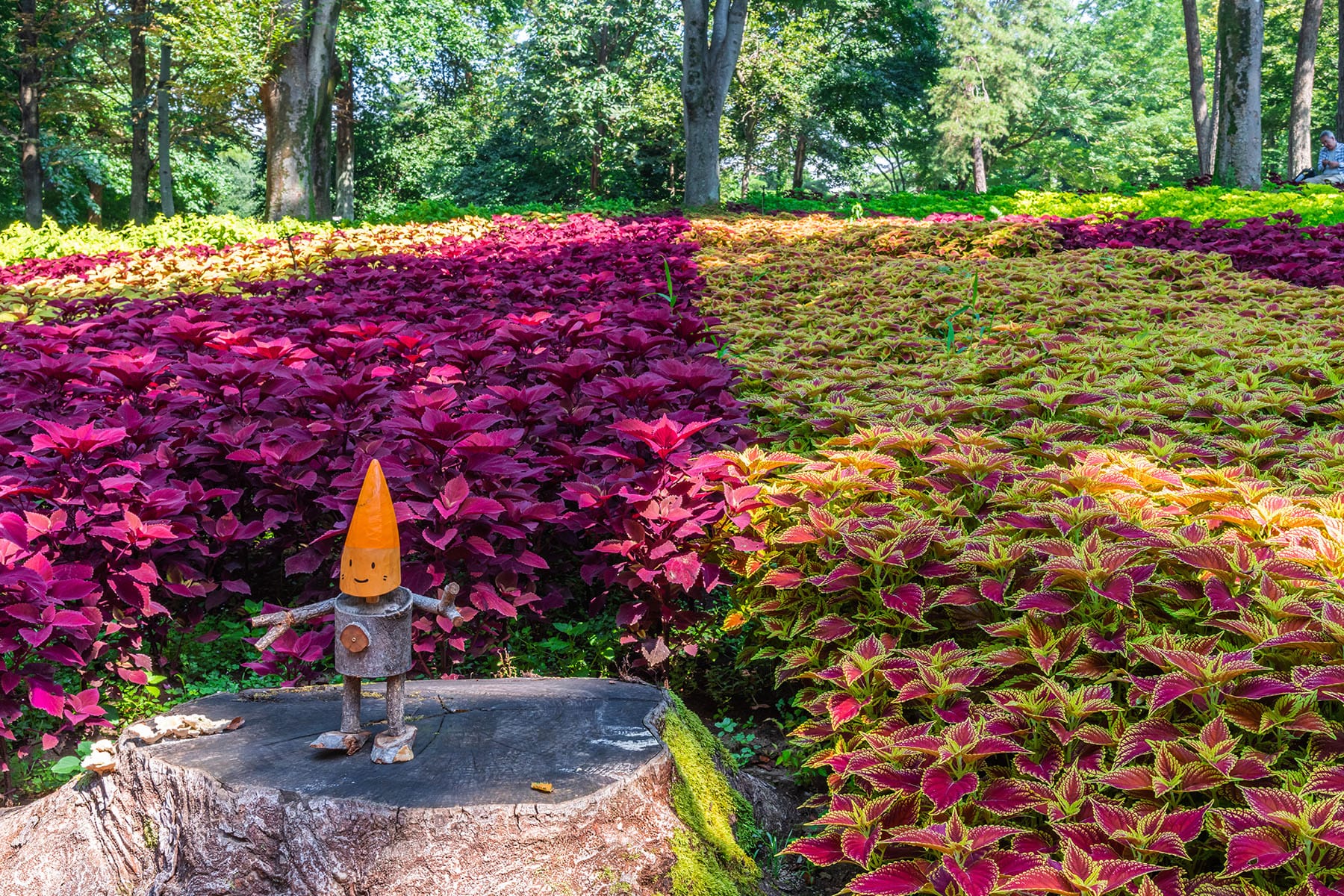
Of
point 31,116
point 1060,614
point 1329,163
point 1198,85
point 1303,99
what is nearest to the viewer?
point 1060,614

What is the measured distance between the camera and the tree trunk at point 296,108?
13352 mm

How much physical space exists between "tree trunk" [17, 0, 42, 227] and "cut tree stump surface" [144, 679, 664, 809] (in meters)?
Answer: 22.8

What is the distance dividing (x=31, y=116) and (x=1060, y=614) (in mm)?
24812

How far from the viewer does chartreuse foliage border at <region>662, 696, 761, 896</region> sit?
178 cm

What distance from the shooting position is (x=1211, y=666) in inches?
63.1

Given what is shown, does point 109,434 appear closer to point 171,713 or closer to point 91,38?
point 171,713

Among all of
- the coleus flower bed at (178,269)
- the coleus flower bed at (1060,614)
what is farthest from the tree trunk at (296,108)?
the coleus flower bed at (1060,614)

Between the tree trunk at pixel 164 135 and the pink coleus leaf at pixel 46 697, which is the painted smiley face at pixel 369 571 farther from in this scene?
the tree trunk at pixel 164 135

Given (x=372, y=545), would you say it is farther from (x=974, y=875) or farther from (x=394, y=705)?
(x=974, y=875)

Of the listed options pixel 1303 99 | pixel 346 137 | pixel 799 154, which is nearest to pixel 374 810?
pixel 1303 99

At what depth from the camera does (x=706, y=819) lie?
1930 mm

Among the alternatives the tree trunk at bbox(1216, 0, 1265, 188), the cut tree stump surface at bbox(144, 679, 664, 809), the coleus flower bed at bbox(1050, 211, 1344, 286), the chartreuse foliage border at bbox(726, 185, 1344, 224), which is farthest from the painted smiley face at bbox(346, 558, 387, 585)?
the tree trunk at bbox(1216, 0, 1265, 188)

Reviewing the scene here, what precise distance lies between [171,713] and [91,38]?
82.7ft

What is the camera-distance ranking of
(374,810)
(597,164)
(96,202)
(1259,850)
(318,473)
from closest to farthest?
(1259,850) → (374,810) → (318,473) → (597,164) → (96,202)
